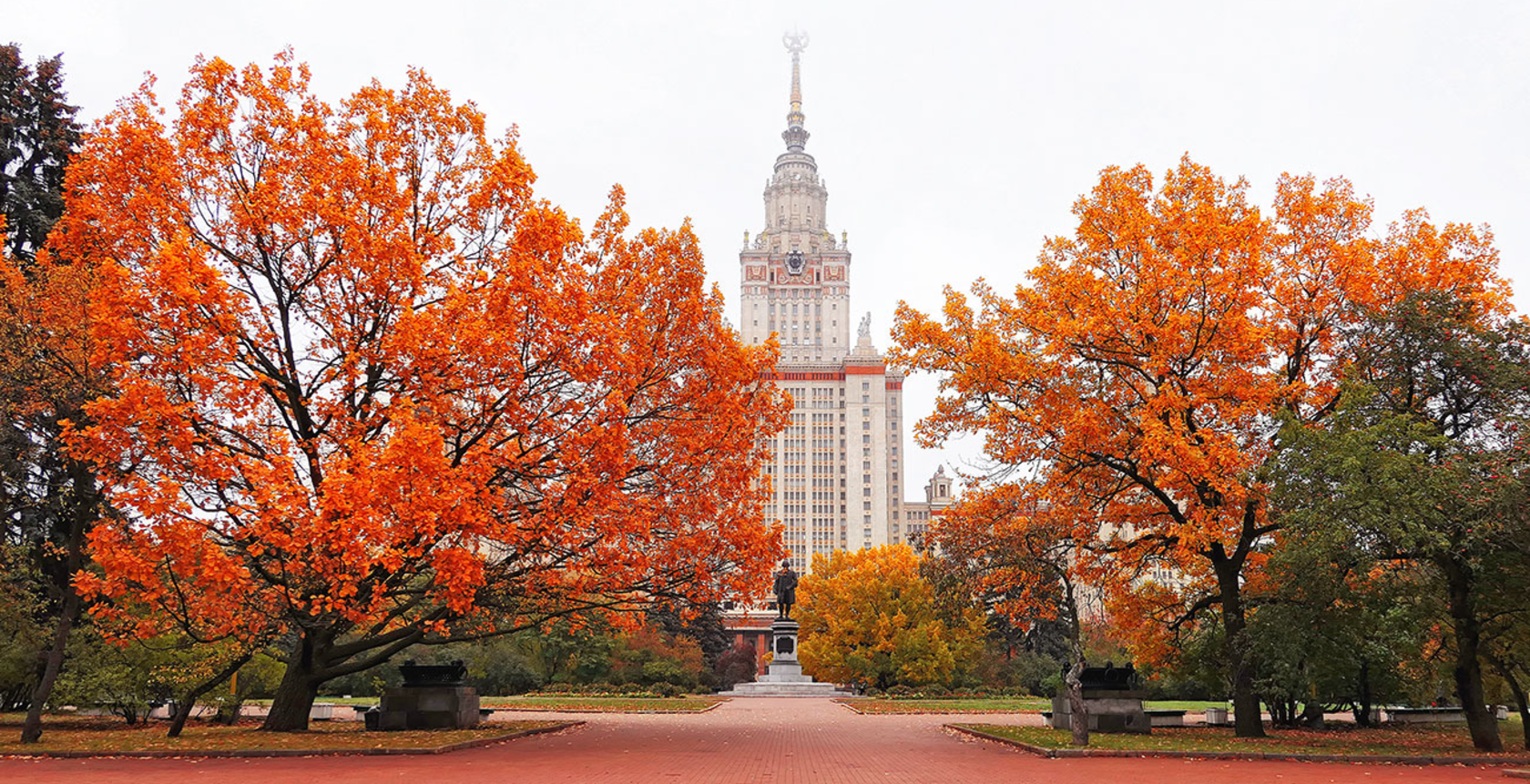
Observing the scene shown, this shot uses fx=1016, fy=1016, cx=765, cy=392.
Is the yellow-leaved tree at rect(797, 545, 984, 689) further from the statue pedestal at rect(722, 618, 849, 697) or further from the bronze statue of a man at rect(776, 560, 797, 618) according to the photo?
the bronze statue of a man at rect(776, 560, 797, 618)

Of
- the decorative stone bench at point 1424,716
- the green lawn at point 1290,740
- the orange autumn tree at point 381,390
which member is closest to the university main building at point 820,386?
the decorative stone bench at point 1424,716

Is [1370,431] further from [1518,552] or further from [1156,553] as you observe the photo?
[1156,553]

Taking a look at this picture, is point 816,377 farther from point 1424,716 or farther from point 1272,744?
point 1272,744

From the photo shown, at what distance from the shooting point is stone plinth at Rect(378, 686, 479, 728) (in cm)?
2070

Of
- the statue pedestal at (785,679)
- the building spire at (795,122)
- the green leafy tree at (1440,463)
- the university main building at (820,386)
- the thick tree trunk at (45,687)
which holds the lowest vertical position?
the statue pedestal at (785,679)

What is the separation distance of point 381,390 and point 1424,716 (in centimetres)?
2877

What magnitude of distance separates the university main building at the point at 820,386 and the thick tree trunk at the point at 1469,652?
369 feet

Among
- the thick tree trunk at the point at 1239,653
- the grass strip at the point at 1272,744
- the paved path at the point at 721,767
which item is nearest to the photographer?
the paved path at the point at 721,767

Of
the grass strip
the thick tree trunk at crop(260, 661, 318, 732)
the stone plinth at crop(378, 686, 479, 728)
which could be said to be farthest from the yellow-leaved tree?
the thick tree trunk at crop(260, 661, 318, 732)

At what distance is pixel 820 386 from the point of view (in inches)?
5517

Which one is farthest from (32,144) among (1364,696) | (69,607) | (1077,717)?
(1364,696)

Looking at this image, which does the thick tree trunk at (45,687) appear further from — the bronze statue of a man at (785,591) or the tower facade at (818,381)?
the tower facade at (818,381)

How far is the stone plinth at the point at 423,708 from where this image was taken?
20.7 metres

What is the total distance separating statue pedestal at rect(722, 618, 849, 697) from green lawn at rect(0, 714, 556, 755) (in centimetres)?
2598
